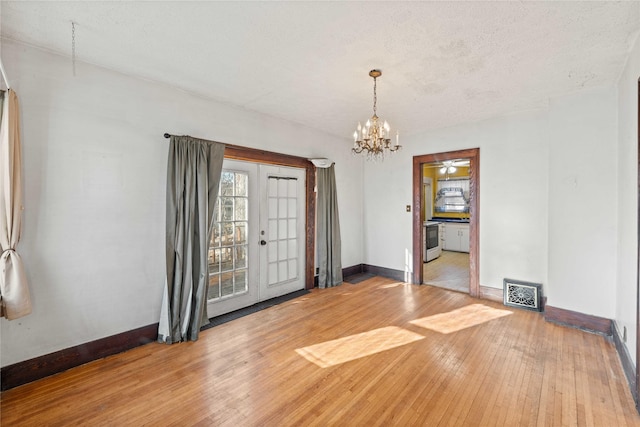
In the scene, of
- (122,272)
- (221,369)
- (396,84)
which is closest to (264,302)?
(221,369)

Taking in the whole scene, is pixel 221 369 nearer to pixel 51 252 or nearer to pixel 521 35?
pixel 51 252

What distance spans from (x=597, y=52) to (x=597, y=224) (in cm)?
182

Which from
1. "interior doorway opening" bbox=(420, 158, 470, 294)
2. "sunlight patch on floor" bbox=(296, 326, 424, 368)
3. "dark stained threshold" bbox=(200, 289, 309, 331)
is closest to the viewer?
"sunlight patch on floor" bbox=(296, 326, 424, 368)

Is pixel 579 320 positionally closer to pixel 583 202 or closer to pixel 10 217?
pixel 583 202

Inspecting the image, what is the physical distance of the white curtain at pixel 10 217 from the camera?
6.81 ft

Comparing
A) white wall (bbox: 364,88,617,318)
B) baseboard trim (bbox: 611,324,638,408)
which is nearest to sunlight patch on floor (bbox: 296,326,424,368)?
baseboard trim (bbox: 611,324,638,408)

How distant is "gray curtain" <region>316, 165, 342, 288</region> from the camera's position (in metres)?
4.80

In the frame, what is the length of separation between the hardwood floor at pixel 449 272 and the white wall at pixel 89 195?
4539 millimetres

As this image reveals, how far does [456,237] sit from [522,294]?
4590 mm

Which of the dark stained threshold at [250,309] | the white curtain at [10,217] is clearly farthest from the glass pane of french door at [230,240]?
the white curtain at [10,217]

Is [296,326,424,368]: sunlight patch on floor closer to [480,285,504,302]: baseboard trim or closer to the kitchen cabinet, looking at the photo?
[480,285,504,302]: baseboard trim

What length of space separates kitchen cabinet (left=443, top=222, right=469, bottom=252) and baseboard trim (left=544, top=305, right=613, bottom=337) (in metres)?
4.74

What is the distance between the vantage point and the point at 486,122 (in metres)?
Answer: 4.23

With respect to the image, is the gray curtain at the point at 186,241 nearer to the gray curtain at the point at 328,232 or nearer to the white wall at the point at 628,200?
the gray curtain at the point at 328,232
